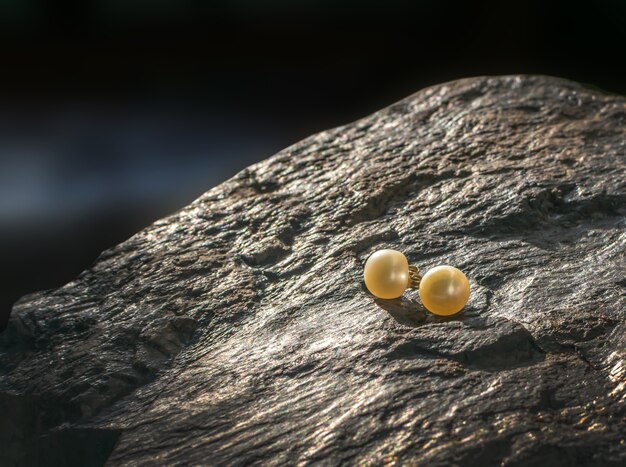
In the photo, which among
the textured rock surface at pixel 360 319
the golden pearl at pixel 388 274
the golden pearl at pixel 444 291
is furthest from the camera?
the golden pearl at pixel 388 274

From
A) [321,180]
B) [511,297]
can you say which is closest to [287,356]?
[511,297]

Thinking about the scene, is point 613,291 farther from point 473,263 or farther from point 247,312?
point 247,312

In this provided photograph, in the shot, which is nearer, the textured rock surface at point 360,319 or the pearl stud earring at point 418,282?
the textured rock surface at point 360,319

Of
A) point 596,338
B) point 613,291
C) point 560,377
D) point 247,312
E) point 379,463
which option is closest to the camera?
point 379,463

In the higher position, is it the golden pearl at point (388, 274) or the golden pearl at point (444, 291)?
the golden pearl at point (388, 274)

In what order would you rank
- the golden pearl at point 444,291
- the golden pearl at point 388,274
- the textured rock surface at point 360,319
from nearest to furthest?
the textured rock surface at point 360,319, the golden pearl at point 444,291, the golden pearl at point 388,274

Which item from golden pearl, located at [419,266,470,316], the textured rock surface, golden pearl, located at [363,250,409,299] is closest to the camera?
the textured rock surface
